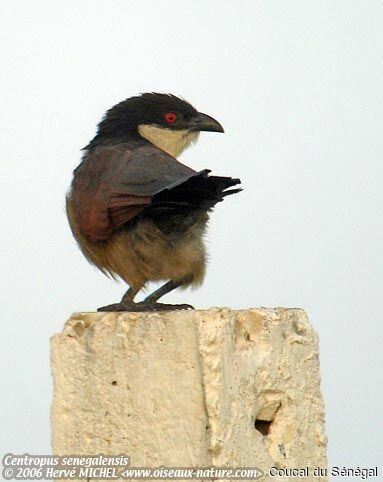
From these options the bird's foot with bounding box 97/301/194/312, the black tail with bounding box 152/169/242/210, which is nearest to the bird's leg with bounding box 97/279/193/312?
the bird's foot with bounding box 97/301/194/312

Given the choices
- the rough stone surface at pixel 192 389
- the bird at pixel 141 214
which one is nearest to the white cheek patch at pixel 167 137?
the bird at pixel 141 214

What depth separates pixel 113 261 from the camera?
5.59 metres

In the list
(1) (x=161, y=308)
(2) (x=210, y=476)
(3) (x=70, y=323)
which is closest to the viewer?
(2) (x=210, y=476)

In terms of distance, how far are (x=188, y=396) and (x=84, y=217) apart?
2044mm

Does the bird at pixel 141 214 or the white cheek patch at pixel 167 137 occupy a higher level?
the white cheek patch at pixel 167 137

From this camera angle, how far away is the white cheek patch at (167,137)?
651 cm

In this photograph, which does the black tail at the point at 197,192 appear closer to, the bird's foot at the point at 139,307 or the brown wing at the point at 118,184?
the brown wing at the point at 118,184

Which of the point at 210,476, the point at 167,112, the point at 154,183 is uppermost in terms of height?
the point at 167,112

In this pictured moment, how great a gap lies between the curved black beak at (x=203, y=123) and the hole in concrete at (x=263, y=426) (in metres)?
3.05

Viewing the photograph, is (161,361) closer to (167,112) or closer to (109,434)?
(109,434)

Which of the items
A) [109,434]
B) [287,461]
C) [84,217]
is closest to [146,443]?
[109,434]

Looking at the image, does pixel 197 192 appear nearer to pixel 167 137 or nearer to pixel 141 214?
pixel 141 214

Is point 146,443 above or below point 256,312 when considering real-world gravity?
below

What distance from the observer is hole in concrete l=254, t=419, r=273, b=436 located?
158 inches
